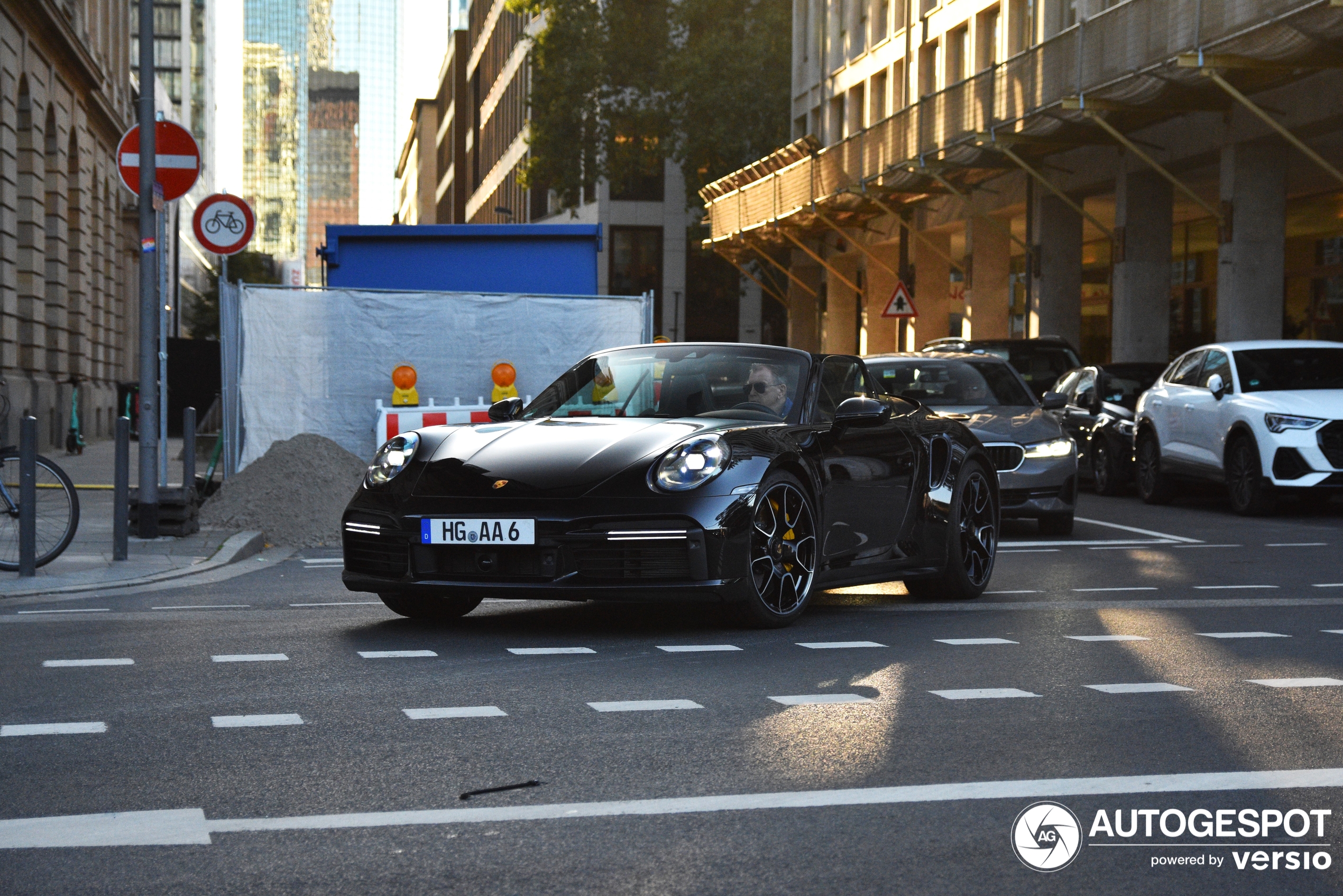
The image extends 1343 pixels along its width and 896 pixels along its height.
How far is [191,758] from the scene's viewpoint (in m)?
5.07

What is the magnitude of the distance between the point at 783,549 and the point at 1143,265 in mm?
24545

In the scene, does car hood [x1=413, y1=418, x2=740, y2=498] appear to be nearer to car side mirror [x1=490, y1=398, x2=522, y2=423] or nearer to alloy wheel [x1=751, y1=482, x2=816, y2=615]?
alloy wheel [x1=751, y1=482, x2=816, y2=615]

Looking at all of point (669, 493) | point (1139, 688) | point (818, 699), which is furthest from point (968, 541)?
point (818, 699)

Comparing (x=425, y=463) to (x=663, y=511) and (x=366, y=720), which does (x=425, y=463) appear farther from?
(x=366, y=720)

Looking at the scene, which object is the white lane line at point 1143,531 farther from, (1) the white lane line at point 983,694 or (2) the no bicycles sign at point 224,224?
(1) the white lane line at point 983,694

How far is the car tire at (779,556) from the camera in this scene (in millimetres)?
7645

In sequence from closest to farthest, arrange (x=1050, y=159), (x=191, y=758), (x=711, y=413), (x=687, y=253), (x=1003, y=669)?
1. (x=191, y=758)
2. (x=1003, y=669)
3. (x=711, y=413)
4. (x=1050, y=159)
5. (x=687, y=253)

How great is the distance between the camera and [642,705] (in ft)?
19.5

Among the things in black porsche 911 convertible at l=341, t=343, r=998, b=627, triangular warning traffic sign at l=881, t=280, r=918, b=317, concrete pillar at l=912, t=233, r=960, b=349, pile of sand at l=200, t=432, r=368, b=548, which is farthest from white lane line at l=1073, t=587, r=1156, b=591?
concrete pillar at l=912, t=233, r=960, b=349

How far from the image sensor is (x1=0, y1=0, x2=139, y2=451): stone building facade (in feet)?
100

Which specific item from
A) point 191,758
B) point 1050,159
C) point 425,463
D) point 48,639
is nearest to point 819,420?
point 425,463

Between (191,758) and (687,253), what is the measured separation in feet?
210

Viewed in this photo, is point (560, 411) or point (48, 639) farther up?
point (560, 411)

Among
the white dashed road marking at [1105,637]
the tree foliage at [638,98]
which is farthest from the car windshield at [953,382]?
the tree foliage at [638,98]
